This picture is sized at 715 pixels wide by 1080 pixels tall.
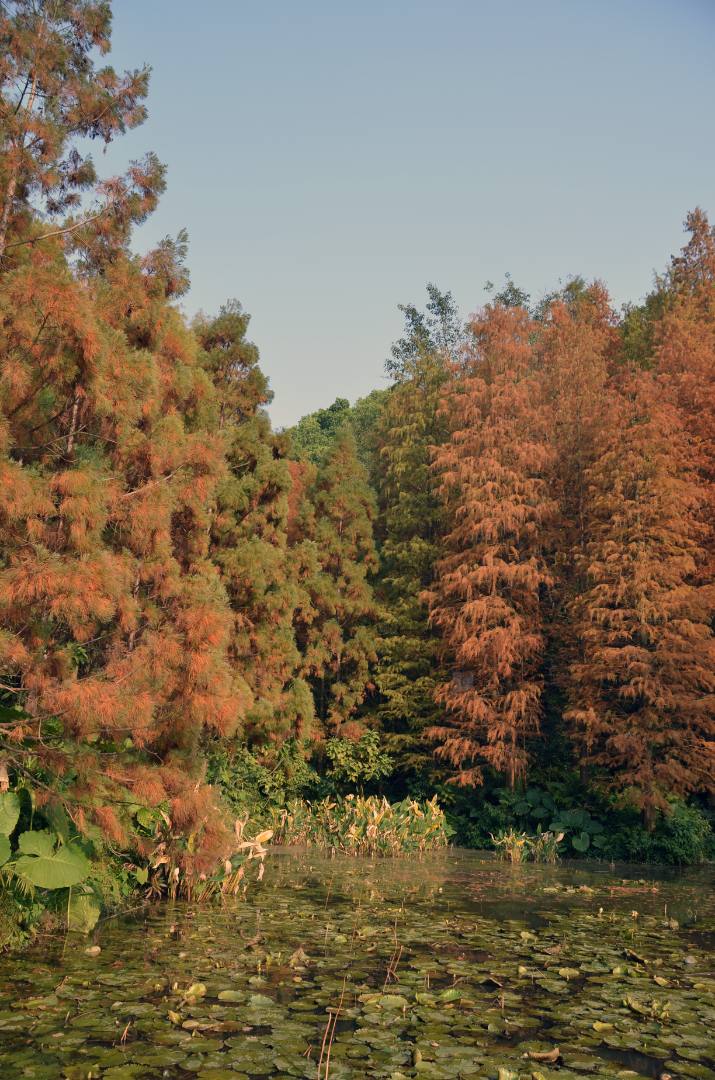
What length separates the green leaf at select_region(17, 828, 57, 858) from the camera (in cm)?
573

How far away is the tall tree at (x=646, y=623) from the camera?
16.4 meters

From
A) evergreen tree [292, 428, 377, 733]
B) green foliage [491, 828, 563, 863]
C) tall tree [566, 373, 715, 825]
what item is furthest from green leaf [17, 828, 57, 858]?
evergreen tree [292, 428, 377, 733]

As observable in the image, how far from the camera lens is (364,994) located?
489 cm

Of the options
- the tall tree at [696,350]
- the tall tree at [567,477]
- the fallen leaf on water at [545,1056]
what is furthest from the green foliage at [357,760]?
the fallen leaf on water at [545,1056]

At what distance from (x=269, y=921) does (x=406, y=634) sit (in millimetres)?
14050

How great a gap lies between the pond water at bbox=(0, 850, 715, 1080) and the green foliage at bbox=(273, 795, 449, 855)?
5.92m

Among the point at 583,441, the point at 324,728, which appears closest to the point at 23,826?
the point at 324,728

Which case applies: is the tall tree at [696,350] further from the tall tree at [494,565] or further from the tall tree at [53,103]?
the tall tree at [53,103]

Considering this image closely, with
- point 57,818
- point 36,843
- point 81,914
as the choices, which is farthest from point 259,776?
point 36,843

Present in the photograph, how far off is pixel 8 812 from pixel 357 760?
14.6m

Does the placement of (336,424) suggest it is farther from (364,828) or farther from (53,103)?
(53,103)

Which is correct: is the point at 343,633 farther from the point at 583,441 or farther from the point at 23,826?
the point at 23,826

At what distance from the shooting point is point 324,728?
20.2m

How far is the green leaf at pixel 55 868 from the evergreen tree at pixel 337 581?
13.0m
